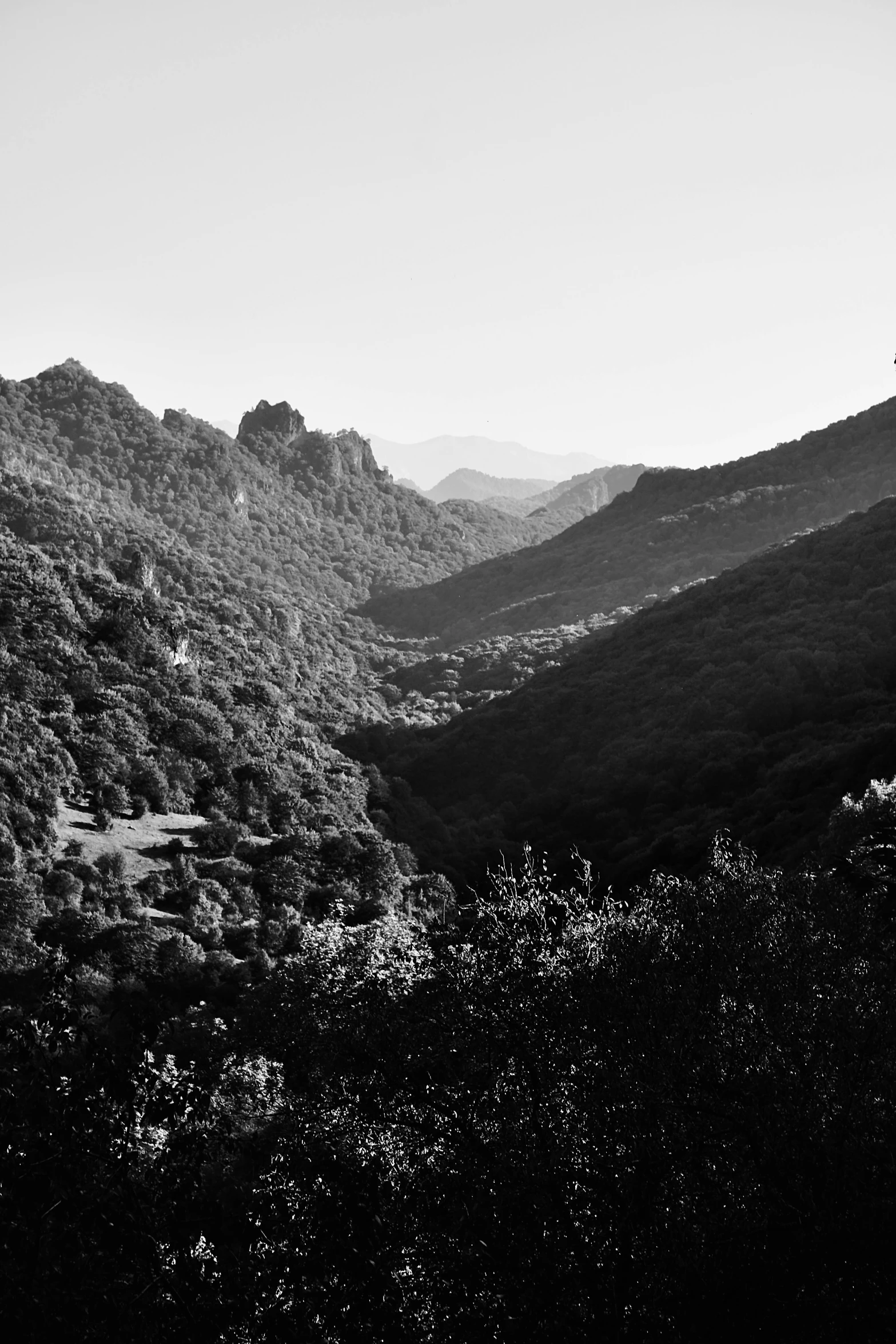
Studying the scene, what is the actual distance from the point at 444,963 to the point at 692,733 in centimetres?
4683

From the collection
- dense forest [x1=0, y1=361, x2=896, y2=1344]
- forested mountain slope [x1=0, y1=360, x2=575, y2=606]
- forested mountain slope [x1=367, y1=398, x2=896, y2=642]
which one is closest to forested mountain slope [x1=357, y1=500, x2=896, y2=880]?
dense forest [x1=0, y1=361, x2=896, y2=1344]

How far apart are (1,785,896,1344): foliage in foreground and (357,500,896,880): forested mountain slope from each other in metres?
23.3

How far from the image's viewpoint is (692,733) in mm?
62312

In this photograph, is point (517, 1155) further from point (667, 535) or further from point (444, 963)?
point (667, 535)

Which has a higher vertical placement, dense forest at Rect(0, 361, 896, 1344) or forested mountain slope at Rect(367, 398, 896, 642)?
forested mountain slope at Rect(367, 398, 896, 642)

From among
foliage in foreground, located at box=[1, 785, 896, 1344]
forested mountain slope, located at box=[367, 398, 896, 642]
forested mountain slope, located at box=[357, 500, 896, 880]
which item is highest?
forested mountain slope, located at box=[367, 398, 896, 642]

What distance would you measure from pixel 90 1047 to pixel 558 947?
8.93 m

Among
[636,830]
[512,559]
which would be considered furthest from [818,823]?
[512,559]

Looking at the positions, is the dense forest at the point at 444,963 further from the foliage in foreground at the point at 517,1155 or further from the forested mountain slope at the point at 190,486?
the forested mountain slope at the point at 190,486

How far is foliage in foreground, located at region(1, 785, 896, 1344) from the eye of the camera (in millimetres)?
9453

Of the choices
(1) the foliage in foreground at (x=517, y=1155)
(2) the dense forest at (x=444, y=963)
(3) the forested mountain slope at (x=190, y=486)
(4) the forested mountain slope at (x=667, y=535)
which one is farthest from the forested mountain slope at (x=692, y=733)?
(3) the forested mountain slope at (x=190, y=486)

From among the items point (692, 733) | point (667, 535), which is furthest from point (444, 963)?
point (667, 535)

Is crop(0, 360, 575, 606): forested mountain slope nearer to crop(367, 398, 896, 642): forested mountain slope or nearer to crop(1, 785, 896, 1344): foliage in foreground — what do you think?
crop(367, 398, 896, 642): forested mountain slope

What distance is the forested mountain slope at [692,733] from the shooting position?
4847 cm
